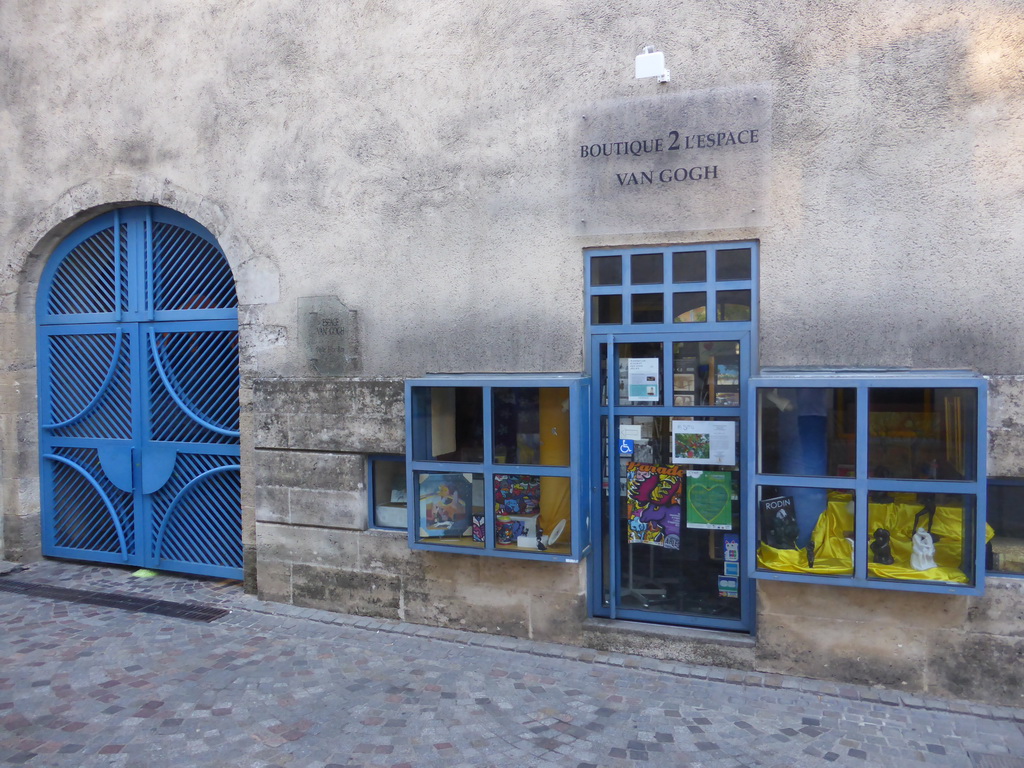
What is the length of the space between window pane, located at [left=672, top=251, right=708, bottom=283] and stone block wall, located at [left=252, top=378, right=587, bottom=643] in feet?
6.67

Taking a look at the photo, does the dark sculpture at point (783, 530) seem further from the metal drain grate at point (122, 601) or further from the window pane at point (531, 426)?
the metal drain grate at point (122, 601)

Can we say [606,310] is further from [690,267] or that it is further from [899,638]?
[899,638]

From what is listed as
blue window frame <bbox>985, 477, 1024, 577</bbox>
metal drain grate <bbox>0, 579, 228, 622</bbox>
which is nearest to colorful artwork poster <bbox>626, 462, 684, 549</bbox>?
blue window frame <bbox>985, 477, 1024, 577</bbox>

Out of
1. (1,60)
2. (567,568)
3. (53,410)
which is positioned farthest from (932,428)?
(1,60)

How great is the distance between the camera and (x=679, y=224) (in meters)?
5.13

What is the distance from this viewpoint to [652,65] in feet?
16.8

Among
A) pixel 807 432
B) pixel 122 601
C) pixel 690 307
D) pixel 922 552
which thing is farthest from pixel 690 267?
pixel 122 601

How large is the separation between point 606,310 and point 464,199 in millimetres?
1294

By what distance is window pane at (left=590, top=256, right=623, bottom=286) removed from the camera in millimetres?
5324

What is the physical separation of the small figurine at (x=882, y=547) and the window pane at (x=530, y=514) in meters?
1.84

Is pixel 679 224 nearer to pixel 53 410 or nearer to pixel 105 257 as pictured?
pixel 105 257

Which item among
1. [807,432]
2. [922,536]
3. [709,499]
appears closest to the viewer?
[922,536]

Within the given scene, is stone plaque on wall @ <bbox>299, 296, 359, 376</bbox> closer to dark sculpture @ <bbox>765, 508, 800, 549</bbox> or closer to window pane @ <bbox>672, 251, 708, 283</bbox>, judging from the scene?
Answer: window pane @ <bbox>672, 251, 708, 283</bbox>

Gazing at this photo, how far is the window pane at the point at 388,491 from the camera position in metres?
6.13
